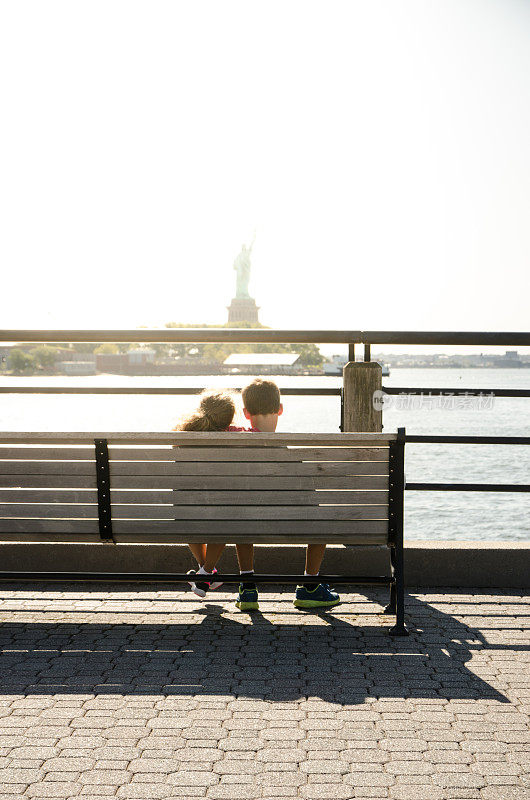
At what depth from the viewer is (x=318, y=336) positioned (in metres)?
5.52

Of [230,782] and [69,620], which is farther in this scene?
[69,620]

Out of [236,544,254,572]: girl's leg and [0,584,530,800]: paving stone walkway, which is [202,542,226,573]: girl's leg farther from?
[0,584,530,800]: paving stone walkway

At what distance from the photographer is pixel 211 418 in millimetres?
4723

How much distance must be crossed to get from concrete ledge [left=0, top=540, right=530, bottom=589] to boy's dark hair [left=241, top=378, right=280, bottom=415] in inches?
38.0

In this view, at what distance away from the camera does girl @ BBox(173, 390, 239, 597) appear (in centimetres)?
470

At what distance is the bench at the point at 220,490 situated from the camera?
416cm

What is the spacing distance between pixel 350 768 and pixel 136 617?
193 centimetres
